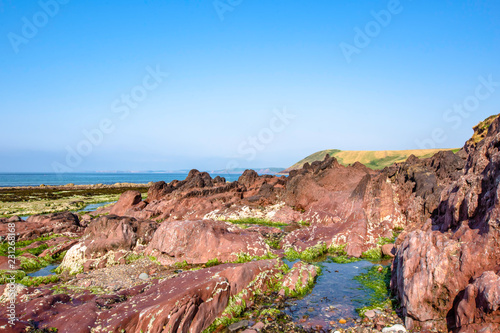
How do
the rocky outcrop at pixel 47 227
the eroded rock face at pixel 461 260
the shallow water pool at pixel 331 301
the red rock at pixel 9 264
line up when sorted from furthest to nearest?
the rocky outcrop at pixel 47 227
the red rock at pixel 9 264
the shallow water pool at pixel 331 301
the eroded rock face at pixel 461 260

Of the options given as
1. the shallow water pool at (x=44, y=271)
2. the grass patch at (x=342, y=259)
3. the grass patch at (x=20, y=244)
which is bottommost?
the shallow water pool at (x=44, y=271)

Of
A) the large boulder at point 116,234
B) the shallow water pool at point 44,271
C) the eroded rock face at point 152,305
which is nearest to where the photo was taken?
the eroded rock face at point 152,305

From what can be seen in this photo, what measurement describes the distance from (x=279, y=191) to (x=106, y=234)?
19627 mm

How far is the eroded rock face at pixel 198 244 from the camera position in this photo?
1505cm

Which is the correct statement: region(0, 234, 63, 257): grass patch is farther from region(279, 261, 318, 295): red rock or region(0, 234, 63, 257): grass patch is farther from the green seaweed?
region(279, 261, 318, 295): red rock

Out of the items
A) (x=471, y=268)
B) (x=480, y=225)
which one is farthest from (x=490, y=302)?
(x=480, y=225)

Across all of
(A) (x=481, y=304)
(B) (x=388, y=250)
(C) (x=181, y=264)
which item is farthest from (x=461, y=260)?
(C) (x=181, y=264)

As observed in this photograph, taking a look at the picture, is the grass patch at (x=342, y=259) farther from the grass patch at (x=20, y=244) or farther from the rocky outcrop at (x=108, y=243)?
the grass patch at (x=20, y=244)

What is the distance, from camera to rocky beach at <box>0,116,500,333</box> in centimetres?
734

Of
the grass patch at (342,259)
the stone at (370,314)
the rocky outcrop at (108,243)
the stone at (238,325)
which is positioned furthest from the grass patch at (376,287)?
the rocky outcrop at (108,243)

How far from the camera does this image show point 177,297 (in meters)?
8.36

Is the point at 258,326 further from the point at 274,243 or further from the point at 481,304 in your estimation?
the point at 274,243

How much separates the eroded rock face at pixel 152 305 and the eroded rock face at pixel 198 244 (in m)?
3.96

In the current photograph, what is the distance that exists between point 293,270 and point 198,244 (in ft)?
18.3
